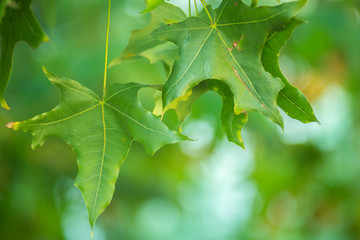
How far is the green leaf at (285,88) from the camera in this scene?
2.35ft

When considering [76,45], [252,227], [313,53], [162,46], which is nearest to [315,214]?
[252,227]

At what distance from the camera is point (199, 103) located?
3.12 meters

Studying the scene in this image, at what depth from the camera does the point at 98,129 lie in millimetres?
797

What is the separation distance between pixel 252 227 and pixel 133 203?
155 cm

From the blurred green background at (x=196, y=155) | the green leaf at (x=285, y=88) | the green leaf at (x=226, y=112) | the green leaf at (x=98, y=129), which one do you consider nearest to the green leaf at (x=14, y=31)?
the green leaf at (x=98, y=129)

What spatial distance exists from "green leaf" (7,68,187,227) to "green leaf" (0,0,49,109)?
78mm

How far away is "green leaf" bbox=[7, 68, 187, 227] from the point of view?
0.75 meters

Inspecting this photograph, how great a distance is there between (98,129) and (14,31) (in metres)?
0.26

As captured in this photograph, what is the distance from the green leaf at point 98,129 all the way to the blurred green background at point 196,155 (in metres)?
1.25

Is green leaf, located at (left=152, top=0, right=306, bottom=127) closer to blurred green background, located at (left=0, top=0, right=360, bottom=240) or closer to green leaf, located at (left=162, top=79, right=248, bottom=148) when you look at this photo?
green leaf, located at (left=162, top=79, right=248, bottom=148)

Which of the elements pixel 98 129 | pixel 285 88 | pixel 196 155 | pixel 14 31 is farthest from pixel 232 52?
pixel 196 155

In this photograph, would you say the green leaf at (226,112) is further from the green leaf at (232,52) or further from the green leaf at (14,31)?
the green leaf at (14,31)

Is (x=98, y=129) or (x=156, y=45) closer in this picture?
(x=98, y=129)

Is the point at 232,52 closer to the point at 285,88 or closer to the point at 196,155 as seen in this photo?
the point at 285,88
